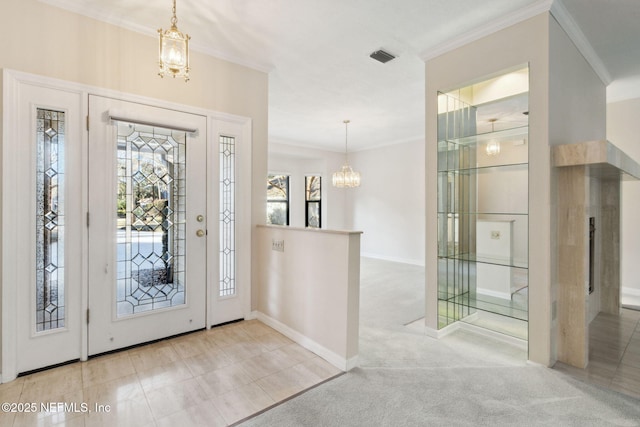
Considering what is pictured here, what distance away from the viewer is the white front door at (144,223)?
101 inches

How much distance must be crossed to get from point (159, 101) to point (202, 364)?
2.37 m

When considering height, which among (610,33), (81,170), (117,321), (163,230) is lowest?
(117,321)

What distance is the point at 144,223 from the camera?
279cm

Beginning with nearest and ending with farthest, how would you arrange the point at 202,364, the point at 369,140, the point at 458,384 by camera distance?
the point at 458,384
the point at 202,364
the point at 369,140

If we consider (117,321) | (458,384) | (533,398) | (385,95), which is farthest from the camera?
(385,95)

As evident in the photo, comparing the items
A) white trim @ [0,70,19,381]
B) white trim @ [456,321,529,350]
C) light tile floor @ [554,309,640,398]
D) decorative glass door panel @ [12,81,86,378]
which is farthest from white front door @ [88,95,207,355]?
light tile floor @ [554,309,640,398]

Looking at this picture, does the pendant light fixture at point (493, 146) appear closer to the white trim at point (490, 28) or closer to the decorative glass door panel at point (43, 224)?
the white trim at point (490, 28)

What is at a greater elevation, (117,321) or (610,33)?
(610,33)

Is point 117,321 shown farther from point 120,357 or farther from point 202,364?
point 202,364

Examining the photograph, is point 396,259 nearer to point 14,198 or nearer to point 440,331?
point 440,331

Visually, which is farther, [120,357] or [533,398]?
[120,357]

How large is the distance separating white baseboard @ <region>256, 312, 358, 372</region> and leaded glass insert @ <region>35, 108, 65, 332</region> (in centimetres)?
176

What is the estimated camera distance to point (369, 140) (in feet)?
23.6

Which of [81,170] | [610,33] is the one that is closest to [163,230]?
[81,170]
